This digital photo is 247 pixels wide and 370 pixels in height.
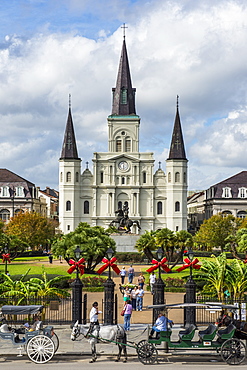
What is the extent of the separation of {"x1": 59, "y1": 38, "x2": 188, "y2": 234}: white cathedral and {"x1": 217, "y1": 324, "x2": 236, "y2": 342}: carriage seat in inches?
3294

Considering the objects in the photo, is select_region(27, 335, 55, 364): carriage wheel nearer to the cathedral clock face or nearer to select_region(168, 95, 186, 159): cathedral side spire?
select_region(168, 95, 186, 159): cathedral side spire

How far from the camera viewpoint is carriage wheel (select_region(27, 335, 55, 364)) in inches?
635

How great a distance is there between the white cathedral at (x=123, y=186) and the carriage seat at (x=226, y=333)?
8366 cm

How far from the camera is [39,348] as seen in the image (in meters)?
16.2

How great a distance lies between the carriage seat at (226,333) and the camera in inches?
642

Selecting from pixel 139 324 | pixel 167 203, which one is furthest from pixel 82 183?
pixel 139 324

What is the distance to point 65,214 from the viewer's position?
101062mm

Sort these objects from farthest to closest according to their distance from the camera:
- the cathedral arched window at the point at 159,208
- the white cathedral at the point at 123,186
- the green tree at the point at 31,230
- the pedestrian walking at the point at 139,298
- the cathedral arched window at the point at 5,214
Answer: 1. the cathedral arched window at the point at 5,214
2. the cathedral arched window at the point at 159,208
3. the white cathedral at the point at 123,186
4. the green tree at the point at 31,230
5. the pedestrian walking at the point at 139,298

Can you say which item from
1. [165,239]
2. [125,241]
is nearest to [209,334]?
[165,239]

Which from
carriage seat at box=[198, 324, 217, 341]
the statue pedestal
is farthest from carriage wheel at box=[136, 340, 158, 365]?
the statue pedestal

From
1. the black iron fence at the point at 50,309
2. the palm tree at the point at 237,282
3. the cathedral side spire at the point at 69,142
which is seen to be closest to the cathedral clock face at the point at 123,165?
the cathedral side spire at the point at 69,142

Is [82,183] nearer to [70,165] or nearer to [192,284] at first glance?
[70,165]

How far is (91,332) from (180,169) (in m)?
85.5

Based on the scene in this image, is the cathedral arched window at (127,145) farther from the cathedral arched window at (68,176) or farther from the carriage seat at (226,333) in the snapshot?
the carriage seat at (226,333)
